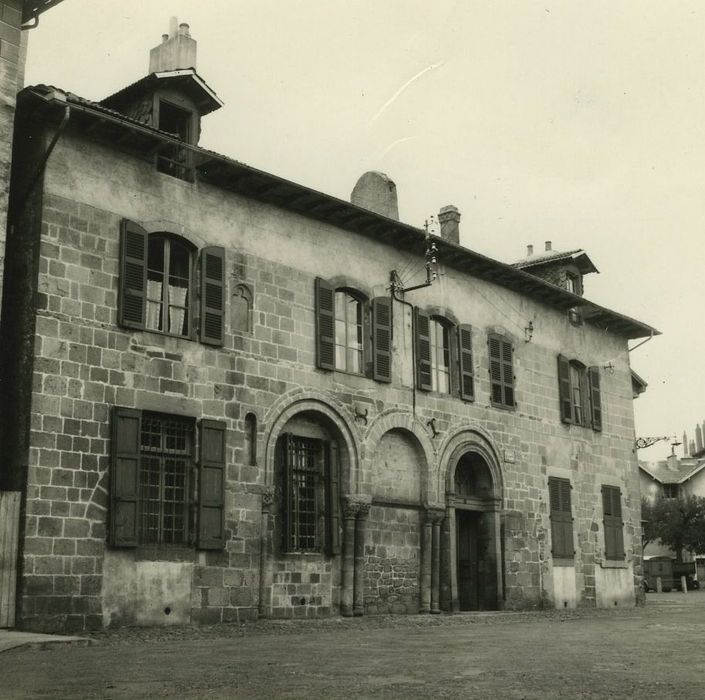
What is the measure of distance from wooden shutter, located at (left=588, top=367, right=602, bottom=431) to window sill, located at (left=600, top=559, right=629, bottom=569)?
3.25 m

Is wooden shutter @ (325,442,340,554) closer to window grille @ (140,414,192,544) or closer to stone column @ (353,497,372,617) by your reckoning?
stone column @ (353,497,372,617)

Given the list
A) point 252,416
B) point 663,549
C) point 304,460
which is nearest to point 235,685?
point 252,416

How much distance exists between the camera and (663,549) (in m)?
58.4

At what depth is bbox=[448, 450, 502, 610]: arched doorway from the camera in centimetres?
2106

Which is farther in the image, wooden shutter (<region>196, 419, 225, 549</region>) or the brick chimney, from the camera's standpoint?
the brick chimney

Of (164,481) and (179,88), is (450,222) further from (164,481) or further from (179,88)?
(164,481)

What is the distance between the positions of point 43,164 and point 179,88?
3292 mm

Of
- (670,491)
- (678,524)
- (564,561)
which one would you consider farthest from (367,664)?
(670,491)

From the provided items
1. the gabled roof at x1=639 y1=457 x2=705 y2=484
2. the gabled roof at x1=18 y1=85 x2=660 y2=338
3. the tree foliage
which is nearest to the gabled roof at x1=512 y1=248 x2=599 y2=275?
the gabled roof at x1=18 y1=85 x2=660 y2=338

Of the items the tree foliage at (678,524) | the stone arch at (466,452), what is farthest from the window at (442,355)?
the tree foliage at (678,524)

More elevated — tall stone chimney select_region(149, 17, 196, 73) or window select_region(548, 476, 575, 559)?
tall stone chimney select_region(149, 17, 196, 73)

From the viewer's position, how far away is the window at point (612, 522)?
975 inches

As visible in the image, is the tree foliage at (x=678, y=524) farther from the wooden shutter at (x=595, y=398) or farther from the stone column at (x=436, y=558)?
the stone column at (x=436, y=558)

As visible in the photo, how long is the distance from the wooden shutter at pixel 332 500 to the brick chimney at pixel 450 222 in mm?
8405
